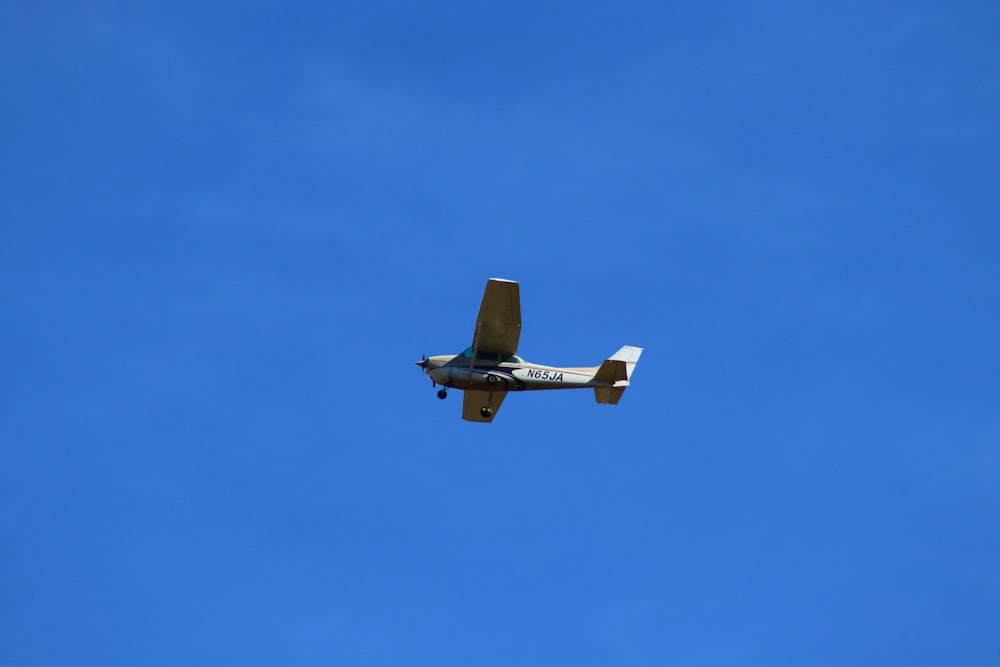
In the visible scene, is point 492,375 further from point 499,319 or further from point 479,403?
point 479,403

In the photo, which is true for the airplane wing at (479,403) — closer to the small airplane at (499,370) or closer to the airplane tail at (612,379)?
the small airplane at (499,370)

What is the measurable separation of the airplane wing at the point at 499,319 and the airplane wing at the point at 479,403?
2.67m

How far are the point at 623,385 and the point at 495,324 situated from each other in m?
6.26

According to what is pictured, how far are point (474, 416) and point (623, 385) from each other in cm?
601

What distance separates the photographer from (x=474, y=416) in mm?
42188

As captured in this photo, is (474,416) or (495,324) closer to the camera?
(495,324)

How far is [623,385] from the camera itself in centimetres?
4138

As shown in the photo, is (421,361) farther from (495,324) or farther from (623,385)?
(623,385)

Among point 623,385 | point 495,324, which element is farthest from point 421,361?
point 623,385

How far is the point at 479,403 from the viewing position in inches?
1652

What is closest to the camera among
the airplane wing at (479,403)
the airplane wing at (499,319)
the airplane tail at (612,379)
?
the airplane wing at (499,319)

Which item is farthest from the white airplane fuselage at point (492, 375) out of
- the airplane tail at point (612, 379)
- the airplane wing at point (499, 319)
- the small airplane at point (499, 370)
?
the airplane tail at point (612, 379)

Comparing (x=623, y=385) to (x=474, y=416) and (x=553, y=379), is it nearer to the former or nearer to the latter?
(x=553, y=379)

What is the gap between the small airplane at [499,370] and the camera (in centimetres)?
3781
